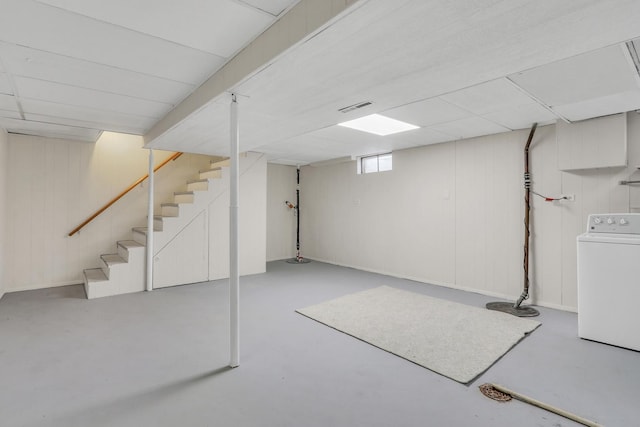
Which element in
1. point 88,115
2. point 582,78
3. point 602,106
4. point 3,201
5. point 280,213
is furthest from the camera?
point 280,213

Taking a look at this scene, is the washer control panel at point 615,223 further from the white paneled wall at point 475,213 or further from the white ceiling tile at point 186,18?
the white ceiling tile at point 186,18

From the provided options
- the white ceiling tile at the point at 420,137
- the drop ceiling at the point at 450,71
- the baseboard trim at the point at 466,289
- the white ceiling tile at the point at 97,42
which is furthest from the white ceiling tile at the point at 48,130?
the baseboard trim at the point at 466,289

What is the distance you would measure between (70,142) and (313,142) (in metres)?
3.77

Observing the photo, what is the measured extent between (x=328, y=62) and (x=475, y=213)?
352 cm

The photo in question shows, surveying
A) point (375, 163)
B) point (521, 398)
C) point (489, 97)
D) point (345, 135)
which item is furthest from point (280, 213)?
point (521, 398)

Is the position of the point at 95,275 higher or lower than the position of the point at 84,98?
lower

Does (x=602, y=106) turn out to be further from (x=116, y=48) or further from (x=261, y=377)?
(x=116, y=48)

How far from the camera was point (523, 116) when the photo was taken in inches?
136

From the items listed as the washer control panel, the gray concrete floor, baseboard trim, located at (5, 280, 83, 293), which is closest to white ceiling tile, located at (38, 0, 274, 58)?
the gray concrete floor

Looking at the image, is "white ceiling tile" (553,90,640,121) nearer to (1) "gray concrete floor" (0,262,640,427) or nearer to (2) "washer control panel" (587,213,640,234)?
(2) "washer control panel" (587,213,640,234)

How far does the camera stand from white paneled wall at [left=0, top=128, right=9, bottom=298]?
410 cm

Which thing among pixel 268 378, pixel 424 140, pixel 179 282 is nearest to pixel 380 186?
pixel 424 140

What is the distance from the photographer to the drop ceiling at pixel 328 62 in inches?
59.8

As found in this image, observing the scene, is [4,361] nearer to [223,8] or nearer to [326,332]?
[326,332]
